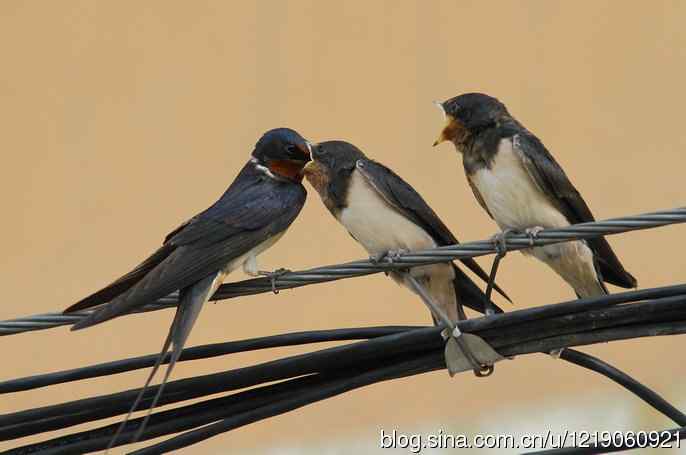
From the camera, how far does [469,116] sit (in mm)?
5023

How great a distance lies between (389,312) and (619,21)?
193cm

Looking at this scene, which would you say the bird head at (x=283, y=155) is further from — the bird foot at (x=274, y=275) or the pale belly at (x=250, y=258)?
the bird foot at (x=274, y=275)

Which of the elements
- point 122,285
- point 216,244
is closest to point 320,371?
point 122,285

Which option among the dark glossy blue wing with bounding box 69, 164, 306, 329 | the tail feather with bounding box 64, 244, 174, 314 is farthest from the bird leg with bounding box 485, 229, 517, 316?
the tail feather with bounding box 64, 244, 174, 314

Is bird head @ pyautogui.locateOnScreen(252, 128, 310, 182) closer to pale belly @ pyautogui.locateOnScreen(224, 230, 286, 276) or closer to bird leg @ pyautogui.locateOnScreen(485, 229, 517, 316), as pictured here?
pale belly @ pyautogui.locateOnScreen(224, 230, 286, 276)

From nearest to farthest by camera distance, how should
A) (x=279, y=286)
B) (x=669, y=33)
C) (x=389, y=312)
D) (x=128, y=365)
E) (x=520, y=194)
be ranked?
(x=128, y=365), (x=279, y=286), (x=520, y=194), (x=389, y=312), (x=669, y=33)

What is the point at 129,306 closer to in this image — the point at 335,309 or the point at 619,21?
the point at 335,309

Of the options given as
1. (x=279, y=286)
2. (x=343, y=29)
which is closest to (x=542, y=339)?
(x=279, y=286)

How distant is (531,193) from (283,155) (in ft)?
2.49

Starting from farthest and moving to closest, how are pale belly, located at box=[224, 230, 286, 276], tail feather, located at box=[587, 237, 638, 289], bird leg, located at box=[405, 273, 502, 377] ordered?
tail feather, located at box=[587, 237, 638, 289] < pale belly, located at box=[224, 230, 286, 276] < bird leg, located at box=[405, 273, 502, 377]

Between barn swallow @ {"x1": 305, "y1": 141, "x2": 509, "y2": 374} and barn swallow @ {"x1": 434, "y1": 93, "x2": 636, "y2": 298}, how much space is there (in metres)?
0.20

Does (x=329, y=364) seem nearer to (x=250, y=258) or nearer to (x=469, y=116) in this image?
(x=250, y=258)

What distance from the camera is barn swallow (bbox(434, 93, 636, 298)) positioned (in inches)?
192

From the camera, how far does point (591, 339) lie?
377cm
